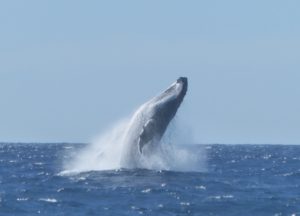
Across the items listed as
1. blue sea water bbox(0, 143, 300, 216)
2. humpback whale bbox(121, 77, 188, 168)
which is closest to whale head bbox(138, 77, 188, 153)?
humpback whale bbox(121, 77, 188, 168)

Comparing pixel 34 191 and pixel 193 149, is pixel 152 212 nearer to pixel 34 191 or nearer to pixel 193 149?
pixel 34 191

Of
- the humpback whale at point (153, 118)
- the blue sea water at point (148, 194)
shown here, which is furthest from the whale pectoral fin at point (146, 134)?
the blue sea water at point (148, 194)

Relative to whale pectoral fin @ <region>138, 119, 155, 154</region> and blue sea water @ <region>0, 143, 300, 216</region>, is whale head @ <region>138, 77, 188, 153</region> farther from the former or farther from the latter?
blue sea water @ <region>0, 143, 300, 216</region>

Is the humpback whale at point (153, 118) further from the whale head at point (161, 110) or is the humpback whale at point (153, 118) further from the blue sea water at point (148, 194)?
the blue sea water at point (148, 194)

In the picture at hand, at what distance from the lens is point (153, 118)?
94.7 ft

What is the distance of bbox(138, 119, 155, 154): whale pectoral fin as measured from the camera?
94.5 ft

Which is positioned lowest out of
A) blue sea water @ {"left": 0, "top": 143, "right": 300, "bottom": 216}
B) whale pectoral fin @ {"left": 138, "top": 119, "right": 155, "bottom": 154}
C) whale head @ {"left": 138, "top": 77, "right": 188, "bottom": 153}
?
blue sea water @ {"left": 0, "top": 143, "right": 300, "bottom": 216}

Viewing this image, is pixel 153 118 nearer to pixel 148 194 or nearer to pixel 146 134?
pixel 146 134

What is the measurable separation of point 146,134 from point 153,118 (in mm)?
549

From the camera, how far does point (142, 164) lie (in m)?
30.3

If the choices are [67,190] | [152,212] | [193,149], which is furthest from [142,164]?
[152,212]

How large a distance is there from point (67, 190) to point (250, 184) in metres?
6.24

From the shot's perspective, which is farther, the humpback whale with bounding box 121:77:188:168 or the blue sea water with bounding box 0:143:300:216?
the humpback whale with bounding box 121:77:188:168

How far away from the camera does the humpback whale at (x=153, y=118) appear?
2870 centimetres
